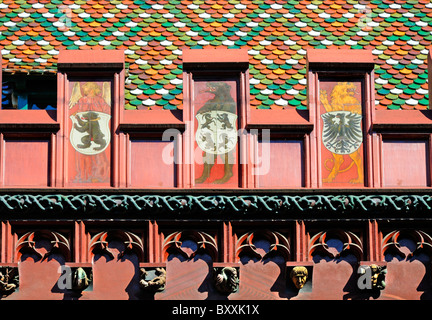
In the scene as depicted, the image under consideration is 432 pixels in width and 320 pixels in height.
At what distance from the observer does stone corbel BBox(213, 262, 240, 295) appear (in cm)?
2242

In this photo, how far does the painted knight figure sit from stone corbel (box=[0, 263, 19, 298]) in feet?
10.3

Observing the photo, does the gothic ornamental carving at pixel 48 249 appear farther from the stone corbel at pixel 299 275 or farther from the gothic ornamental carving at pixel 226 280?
the stone corbel at pixel 299 275

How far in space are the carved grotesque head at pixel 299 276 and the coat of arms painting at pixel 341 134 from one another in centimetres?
147

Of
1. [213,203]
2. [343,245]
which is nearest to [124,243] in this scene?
[213,203]

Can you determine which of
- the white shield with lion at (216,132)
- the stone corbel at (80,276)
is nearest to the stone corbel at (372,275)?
the white shield with lion at (216,132)

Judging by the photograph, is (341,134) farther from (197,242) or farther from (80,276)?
(80,276)

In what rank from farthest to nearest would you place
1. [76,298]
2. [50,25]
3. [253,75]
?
[50,25] → [253,75] → [76,298]

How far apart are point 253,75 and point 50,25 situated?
4.83 meters

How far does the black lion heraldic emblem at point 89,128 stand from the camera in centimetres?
2331

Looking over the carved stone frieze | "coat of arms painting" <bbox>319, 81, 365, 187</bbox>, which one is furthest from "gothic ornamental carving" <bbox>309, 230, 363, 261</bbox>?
"coat of arms painting" <bbox>319, 81, 365, 187</bbox>
